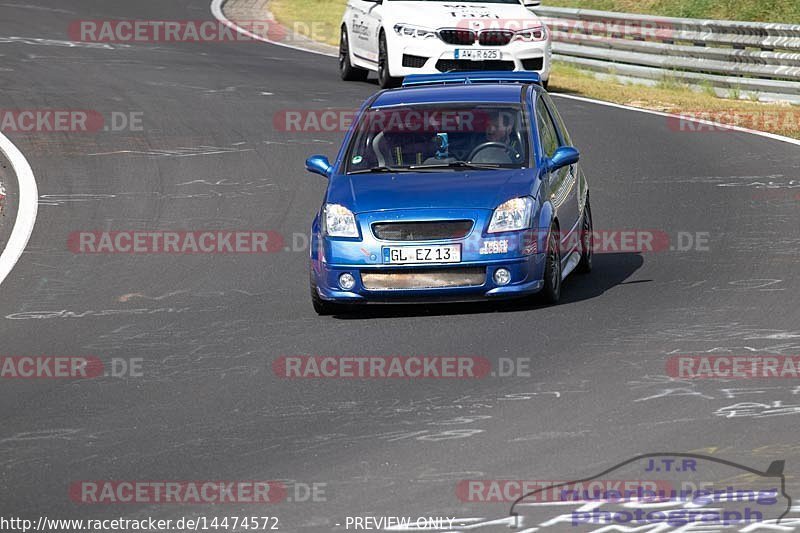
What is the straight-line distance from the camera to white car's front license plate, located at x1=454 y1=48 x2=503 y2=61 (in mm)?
22703

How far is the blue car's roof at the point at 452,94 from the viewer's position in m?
12.5

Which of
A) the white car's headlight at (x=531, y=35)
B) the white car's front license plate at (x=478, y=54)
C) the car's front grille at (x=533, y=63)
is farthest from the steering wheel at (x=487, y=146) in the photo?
the white car's headlight at (x=531, y=35)

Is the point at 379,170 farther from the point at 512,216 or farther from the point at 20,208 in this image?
the point at 20,208

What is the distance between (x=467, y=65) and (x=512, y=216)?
466 inches

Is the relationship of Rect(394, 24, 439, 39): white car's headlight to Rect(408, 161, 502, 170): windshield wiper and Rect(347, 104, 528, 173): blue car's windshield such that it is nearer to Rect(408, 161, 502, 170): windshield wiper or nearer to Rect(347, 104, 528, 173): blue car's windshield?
Rect(347, 104, 528, 173): blue car's windshield

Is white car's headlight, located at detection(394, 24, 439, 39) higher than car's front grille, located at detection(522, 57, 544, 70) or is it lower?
higher

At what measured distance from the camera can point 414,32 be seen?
22891 millimetres

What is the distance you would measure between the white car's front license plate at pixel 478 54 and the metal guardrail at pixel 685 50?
4.31m

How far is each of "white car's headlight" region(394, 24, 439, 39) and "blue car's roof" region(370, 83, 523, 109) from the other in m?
9.87

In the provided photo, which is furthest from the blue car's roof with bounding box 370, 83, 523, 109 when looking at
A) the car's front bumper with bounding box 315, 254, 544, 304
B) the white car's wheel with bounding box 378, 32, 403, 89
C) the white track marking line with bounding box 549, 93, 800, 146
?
the white car's wheel with bounding box 378, 32, 403, 89

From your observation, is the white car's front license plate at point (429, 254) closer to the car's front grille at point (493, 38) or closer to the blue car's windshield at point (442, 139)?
the blue car's windshield at point (442, 139)

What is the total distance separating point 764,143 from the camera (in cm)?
1969

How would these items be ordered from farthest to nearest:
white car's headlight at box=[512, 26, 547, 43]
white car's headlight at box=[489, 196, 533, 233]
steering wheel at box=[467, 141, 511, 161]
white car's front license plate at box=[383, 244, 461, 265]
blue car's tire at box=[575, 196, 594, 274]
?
1. white car's headlight at box=[512, 26, 547, 43]
2. blue car's tire at box=[575, 196, 594, 274]
3. steering wheel at box=[467, 141, 511, 161]
4. white car's headlight at box=[489, 196, 533, 233]
5. white car's front license plate at box=[383, 244, 461, 265]

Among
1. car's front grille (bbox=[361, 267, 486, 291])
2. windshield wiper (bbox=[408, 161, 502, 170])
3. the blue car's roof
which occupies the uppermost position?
the blue car's roof
